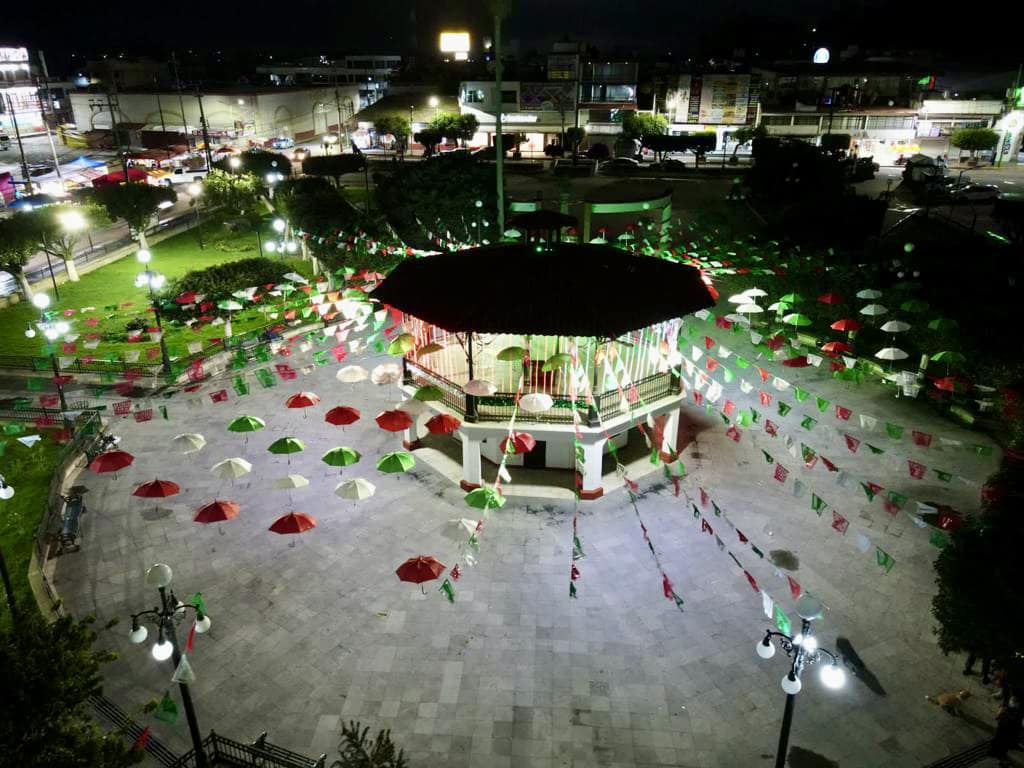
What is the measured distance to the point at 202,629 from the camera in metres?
13.8

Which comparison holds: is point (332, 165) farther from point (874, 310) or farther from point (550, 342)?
point (874, 310)

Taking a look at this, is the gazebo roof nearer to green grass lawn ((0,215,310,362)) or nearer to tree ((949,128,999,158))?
green grass lawn ((0,215,310,362))

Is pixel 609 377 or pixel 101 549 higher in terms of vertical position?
pixel 609 377

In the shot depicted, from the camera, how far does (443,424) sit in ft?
70.8

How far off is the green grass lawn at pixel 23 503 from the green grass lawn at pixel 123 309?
5048mm

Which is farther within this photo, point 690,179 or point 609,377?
point 690,179

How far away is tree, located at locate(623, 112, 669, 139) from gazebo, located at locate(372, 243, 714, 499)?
58.5 metres

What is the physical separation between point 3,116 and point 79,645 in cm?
11438

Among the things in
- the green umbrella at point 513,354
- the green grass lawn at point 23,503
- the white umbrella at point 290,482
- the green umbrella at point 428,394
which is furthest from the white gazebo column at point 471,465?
the green grass lawn at point 23,503

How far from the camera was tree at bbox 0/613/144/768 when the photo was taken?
1043 centimetres

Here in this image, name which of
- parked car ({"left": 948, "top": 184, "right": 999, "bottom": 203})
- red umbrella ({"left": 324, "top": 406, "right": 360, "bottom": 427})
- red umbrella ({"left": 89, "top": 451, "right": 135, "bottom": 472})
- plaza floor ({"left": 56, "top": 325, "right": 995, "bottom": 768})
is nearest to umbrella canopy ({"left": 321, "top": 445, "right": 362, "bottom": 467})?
plaza floor ({"left": 56, "top": 325, "right": 995, "bottom": 768})

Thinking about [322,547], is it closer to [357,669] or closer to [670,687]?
[357,669]

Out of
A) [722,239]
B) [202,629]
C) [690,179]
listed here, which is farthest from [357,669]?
[690,179]

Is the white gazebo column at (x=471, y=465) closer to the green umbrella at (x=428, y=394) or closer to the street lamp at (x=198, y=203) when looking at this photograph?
the green umbrella at (x=428, y=394)
